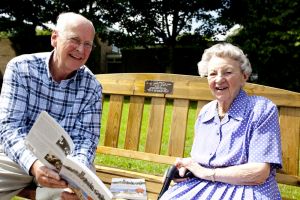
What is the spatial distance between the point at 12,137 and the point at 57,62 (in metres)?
0.64

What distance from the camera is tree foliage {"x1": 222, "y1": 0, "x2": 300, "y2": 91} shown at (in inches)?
560

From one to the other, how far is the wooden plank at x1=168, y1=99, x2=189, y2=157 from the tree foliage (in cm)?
1145

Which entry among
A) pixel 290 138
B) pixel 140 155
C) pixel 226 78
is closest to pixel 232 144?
pixel 226 78

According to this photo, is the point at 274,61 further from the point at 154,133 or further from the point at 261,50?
the point at 154,133

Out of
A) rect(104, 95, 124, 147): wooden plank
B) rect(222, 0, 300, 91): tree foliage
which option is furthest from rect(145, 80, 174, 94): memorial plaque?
rect(222, 0, 300, 91): tree foliage

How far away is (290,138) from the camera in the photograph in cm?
321

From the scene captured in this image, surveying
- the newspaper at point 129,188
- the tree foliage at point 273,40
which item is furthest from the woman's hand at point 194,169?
the tree foliage at point 273,40

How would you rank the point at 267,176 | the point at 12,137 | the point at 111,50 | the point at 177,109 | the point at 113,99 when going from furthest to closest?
the point at 111,50 < the point at 113,99 < the point at 177,109 < the point at 12,137 < the point at 267,176

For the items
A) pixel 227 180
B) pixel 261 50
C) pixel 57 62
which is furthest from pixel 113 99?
pixel 261 50

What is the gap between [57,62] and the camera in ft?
9.84

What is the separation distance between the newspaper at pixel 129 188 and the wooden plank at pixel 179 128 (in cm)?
42

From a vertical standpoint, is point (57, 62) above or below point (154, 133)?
above

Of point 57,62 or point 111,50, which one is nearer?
point 57,62

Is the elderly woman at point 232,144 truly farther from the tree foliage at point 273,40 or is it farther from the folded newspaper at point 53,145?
the tree foliage at point 273,40
